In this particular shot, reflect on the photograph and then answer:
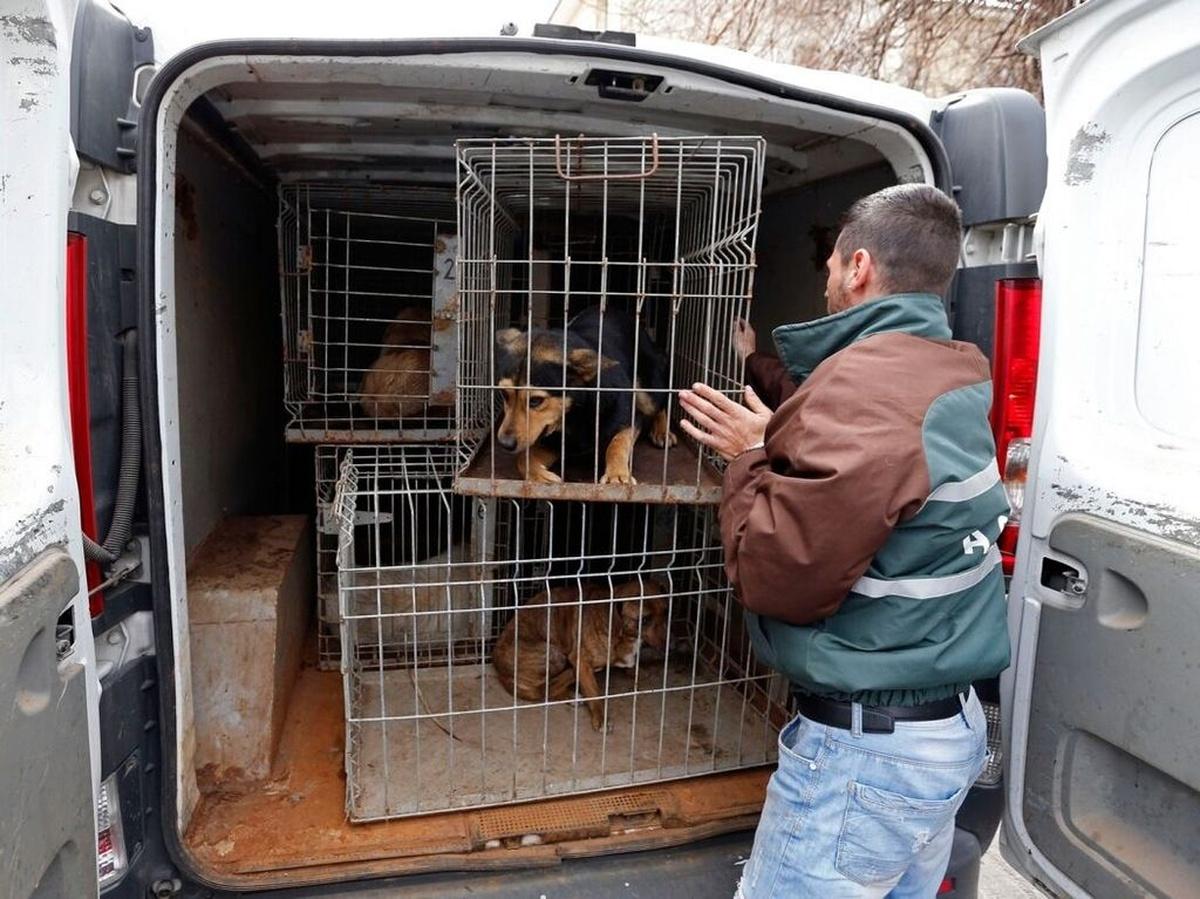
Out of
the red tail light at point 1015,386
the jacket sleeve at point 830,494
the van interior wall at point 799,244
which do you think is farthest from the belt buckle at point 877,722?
the van interior wall at point 799,244

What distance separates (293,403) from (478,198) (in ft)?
5.42

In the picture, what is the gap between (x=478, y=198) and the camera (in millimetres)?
2758

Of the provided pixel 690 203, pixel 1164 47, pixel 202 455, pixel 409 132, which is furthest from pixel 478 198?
pixel 1164 47

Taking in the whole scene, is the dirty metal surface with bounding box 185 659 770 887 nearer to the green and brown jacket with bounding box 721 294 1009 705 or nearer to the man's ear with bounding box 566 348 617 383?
the green and brown jacket with bounding box 721 294 1009 705

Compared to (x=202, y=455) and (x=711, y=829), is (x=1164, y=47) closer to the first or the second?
(x=711, y=829)

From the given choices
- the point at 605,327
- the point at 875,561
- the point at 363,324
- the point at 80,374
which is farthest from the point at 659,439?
the point at 363,324

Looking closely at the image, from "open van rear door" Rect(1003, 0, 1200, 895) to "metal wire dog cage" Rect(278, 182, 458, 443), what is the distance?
2400mm

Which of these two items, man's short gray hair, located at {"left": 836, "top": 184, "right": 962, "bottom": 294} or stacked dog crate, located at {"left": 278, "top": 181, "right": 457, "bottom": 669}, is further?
stacked dog crate, located at {"left": 278, "top": 181, "right": 457, "bottom": 669}

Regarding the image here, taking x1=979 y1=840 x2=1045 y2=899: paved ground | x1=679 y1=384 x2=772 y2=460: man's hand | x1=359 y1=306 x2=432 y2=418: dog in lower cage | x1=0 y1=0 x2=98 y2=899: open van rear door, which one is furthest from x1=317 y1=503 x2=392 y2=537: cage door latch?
x1=979 y1=840 x2=1045 y2=899: paved ground

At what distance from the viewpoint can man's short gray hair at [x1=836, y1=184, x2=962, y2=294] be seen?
1.64 m

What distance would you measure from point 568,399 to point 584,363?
0.14 metres

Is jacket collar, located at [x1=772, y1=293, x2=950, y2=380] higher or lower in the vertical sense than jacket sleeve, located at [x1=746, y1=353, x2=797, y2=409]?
higher

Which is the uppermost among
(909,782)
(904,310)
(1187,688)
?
(904,310)

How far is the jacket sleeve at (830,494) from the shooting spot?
140cm
